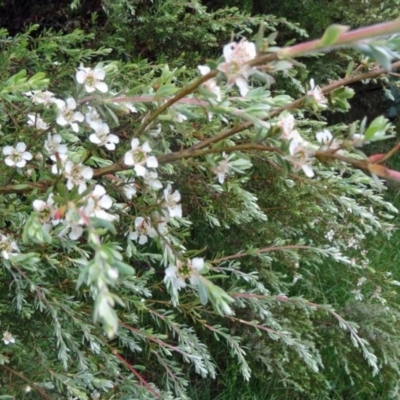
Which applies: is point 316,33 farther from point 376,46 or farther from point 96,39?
point 376,46

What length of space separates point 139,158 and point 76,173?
9 centimetres

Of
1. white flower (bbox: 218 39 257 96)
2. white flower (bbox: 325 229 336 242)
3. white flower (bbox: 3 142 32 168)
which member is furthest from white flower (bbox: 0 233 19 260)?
white flower (bbox: 325 229 336 242)

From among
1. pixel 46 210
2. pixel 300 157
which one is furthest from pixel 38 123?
pixel 300 157

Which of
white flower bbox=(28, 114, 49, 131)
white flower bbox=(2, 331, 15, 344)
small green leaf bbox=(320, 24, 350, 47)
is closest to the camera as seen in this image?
small green leaf bbox=(320, 24, 350, 47)

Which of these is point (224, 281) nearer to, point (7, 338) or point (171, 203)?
point (7, 338)

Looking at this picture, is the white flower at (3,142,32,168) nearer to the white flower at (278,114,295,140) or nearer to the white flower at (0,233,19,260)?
the white flower at (0,233,19,260)

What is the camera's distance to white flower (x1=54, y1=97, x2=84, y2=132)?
945 mm

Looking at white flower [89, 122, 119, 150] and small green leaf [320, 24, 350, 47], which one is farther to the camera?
white flower [89, 122, 119, 150]

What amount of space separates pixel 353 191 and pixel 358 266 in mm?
291

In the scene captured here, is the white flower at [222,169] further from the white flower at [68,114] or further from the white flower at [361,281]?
the white flower at [361,281]

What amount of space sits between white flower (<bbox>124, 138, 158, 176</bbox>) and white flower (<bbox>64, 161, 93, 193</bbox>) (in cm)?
5

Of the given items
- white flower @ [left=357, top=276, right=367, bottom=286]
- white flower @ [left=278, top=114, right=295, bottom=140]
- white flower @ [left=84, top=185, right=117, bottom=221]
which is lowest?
white flower @ [left=357, top=276, right=367, bottom=286]

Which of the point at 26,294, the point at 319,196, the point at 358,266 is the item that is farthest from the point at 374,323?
the point at 26,294

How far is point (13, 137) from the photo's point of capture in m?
1.18
